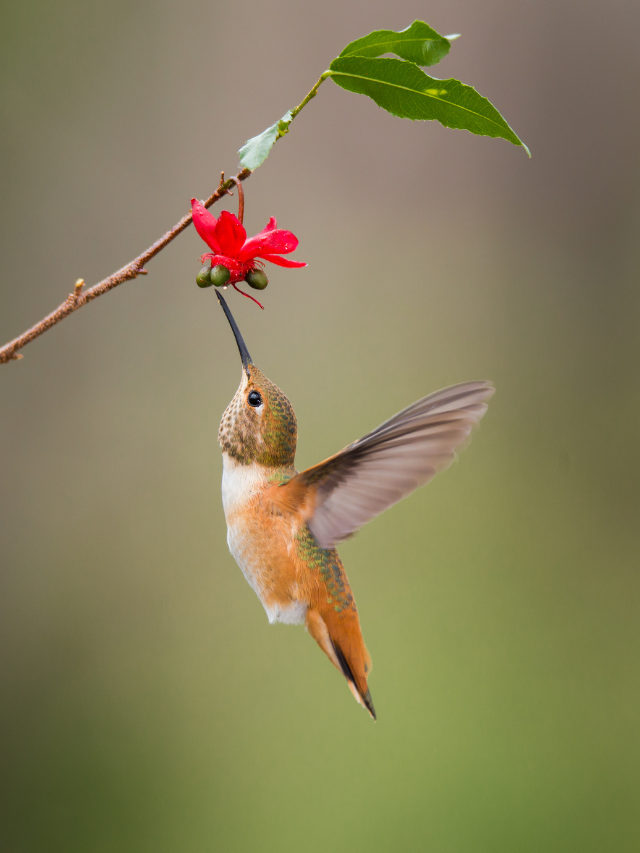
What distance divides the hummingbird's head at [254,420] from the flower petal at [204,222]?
10cm

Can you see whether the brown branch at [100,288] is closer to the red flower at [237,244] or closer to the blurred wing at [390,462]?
the red flower at [237,244]

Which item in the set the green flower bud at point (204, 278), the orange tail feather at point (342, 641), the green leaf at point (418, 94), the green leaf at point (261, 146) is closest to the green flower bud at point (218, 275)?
the green flower bud at point (204, 278)

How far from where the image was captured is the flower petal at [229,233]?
0.71 m

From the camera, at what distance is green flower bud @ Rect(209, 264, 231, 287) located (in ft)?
2.31

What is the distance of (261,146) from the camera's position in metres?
0.63

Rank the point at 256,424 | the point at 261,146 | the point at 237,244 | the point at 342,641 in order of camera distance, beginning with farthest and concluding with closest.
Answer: the point at 342,641, the point at 256,424, the point at 237,244, the point at 261,146

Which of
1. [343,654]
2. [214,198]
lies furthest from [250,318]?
[214,198]

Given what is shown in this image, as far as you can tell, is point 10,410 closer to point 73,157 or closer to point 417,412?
point 73,157

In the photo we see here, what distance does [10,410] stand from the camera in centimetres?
196

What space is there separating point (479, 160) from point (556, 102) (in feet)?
0.85

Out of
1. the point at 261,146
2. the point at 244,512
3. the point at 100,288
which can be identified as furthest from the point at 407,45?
the point at 244,512

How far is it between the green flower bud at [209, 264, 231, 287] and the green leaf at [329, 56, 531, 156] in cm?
21

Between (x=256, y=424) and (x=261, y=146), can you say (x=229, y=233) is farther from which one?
(x=256, y=424)

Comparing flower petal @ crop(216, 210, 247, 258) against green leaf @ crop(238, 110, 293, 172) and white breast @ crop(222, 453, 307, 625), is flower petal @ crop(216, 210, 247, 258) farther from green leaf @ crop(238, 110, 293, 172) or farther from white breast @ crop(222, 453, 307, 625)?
white breast @ crop(222, 453, 307, 625)
